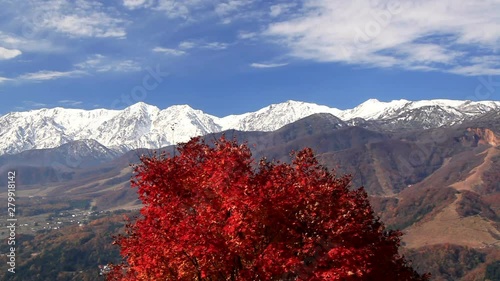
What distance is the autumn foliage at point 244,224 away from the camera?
73.3 feet

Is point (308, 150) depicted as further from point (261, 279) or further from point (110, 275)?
point (110, 275)

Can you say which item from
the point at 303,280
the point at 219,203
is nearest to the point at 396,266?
the point at 303,280

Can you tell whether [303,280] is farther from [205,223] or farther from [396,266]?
[396,266]

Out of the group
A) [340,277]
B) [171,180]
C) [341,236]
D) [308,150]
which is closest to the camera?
[340,277]

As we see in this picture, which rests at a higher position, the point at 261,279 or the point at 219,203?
the point at 219,203

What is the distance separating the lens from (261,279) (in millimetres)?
22391

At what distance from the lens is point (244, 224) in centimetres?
2233

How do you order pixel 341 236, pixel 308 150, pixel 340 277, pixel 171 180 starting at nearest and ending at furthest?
pixel 340 277 → pixel 341 236 → pixel 171 180 → pixel 308 150

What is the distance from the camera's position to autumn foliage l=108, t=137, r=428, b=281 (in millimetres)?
22328

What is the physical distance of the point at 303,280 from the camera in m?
22.2

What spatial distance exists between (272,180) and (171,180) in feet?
17.9

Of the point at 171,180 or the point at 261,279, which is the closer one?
the point at 261,279

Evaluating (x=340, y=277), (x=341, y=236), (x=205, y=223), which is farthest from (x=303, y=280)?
(x=205, y=223)

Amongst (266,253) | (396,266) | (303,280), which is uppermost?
(266,253)
